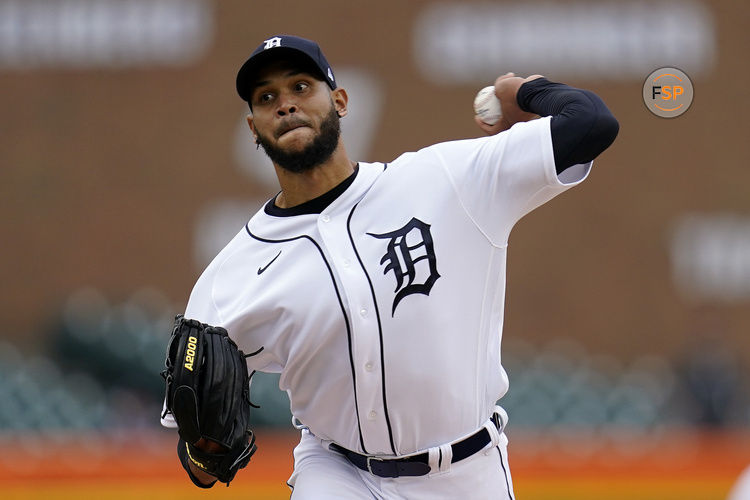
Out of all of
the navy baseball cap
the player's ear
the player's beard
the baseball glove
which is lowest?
the baseball glove

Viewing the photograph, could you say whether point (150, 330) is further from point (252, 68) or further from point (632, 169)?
point (252, 68)

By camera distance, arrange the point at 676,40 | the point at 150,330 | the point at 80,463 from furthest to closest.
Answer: the point at 676,40 < the point at 150,330 < the point at 80,463

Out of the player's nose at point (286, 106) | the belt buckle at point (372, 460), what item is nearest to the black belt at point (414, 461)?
the belt buckle at point (372, 460)

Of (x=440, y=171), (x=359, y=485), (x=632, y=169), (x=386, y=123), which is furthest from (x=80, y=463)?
(x=632, y=169)

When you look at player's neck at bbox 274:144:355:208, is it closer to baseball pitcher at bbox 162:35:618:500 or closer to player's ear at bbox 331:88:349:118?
baseball pitcher at bbox 162:35:618:500

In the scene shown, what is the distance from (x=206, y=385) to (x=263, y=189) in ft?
40.9

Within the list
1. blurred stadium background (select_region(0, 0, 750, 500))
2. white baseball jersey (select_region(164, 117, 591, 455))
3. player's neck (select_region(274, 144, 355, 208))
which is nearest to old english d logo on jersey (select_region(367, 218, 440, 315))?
white baseball jersey (select_region(164, 117, 591, 455))

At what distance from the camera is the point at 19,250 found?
16547mm

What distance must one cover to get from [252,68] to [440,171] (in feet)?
2.33

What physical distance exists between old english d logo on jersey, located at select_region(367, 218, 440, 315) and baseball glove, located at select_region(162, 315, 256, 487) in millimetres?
532

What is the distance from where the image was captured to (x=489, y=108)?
3.99 meters

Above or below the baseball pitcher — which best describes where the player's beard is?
above

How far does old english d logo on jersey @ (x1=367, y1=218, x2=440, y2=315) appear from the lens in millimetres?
3658

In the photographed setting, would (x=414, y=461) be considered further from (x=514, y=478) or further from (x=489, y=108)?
(x=514, y=478)
